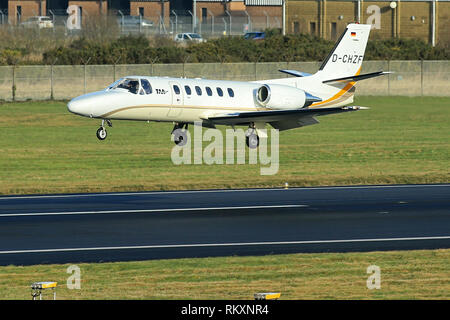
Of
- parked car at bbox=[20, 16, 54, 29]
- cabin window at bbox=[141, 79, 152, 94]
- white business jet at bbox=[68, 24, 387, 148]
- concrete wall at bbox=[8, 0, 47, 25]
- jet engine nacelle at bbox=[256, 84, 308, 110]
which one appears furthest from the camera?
concrete wall at bbox=[8, 0, 47, 25]

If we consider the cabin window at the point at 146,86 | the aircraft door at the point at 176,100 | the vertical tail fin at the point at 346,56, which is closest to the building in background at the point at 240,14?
the vertical tail fin at the point at 346,56

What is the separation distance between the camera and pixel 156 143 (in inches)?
1847

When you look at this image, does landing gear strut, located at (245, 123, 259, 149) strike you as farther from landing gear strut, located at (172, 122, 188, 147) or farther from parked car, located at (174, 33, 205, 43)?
parked car, located at (174, 33, 205, 43)

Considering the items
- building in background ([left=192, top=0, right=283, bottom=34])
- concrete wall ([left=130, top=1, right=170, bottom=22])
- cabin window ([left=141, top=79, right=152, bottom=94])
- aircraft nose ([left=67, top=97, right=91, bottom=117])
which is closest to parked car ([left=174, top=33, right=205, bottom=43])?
building in background ([left=192, top=0, right=283, bottom=34])

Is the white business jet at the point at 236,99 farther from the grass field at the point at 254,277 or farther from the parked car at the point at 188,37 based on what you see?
the parked car at the point at 188,37

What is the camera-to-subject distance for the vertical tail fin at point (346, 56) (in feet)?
135

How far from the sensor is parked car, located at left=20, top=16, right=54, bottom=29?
102m

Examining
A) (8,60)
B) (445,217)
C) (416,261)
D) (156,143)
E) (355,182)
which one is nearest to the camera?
(416,261)

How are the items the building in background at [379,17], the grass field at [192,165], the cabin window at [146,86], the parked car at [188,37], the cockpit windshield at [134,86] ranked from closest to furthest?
the grass field at [192,165] < the cockpit windshield at [134,86] < the cabin window at [146,86] < the building in background at [379,17] < the parked car at [188,37]

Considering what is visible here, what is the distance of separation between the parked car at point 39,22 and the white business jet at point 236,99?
216ft

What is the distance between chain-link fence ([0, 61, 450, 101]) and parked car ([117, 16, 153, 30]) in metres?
37.8

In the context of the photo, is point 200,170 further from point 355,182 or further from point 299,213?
point 299,213

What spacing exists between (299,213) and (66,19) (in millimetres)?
90547
